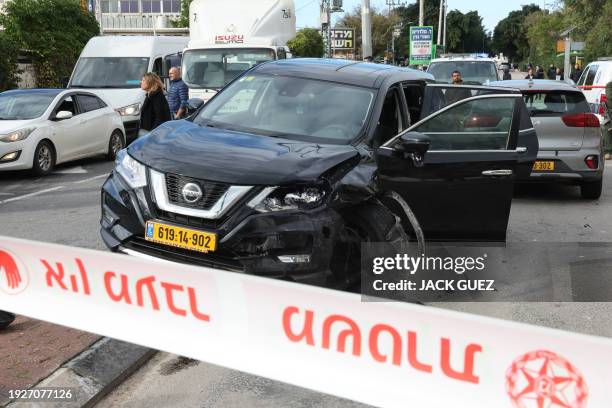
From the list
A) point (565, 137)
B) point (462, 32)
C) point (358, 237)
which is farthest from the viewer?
point (462, 32)

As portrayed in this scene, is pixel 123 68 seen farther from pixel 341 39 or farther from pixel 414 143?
pixel 341 39

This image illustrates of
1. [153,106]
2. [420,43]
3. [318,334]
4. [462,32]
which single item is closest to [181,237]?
[318,334]

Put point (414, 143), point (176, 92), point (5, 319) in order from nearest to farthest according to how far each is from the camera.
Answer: point (5, 319) → point (414, 143) → point (176, 92)

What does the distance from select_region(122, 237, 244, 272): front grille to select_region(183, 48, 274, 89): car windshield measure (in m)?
11.2

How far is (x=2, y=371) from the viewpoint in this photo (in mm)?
4270

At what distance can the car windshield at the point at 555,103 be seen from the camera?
10.5m

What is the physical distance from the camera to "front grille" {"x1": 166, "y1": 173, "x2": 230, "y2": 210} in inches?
194

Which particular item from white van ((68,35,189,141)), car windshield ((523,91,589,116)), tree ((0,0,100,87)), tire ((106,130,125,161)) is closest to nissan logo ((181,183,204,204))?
car windshield ((523,91,589,116))

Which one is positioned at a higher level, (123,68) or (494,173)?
(123,68)

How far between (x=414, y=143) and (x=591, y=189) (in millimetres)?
5888

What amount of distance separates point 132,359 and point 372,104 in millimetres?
2862

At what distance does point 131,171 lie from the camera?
547 centimetres

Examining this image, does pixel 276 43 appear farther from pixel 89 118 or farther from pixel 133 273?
pixel 133 273

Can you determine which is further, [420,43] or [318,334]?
[420,43]
